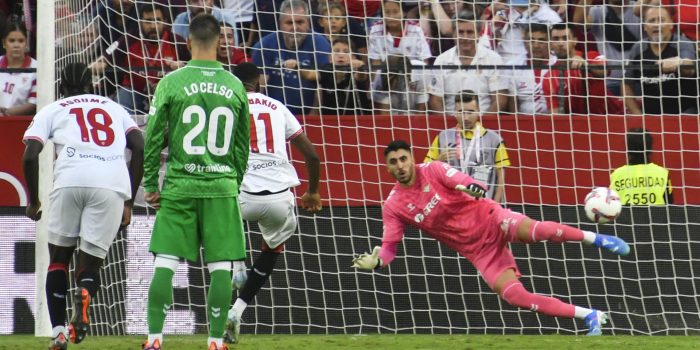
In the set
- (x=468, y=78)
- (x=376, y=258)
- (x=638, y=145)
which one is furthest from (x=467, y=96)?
(x=376, y=258)

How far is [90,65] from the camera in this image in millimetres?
10883

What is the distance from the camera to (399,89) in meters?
11.9

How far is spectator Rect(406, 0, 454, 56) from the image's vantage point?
40.0ft

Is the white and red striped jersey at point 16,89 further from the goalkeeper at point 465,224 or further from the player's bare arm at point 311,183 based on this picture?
the player's bare arm at point 311,183

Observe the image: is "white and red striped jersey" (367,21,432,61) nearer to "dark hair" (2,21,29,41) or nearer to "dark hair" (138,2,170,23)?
"dark hair" (138,2,170,23)

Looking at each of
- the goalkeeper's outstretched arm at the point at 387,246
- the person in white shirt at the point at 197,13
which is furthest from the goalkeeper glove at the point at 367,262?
the person in white shirt at the point at 197,13

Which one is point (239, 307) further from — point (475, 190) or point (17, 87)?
point (17, 87)

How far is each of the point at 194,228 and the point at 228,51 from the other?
492cm

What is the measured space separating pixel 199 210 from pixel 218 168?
26 centimetres

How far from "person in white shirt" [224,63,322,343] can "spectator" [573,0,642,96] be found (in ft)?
13.0

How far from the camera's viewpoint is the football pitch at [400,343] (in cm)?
864

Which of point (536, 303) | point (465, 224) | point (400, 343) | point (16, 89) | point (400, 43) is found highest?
point (400, 43)

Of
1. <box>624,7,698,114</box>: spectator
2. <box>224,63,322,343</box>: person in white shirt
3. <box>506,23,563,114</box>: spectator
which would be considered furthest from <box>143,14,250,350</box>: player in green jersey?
<box>624,7,698,114</box>: spectator

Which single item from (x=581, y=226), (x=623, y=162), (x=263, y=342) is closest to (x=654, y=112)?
(x=623, y=162)
